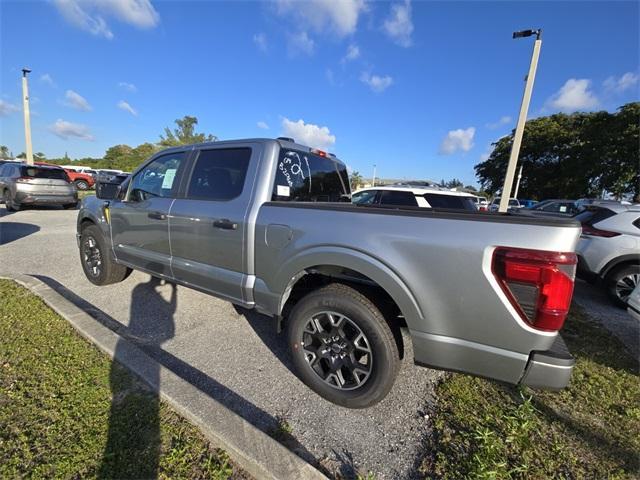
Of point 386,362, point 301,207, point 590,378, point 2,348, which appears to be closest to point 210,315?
point 2,348

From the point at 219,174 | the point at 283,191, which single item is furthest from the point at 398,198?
the point at 219,174

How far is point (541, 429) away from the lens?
212 centimetres

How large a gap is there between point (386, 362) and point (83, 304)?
373cm

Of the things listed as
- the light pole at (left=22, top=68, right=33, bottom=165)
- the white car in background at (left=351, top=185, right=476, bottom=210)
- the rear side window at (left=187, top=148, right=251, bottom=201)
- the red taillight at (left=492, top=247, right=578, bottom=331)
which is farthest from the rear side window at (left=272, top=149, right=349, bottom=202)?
the light pole at (left=22, top=68, right=33, bottom=165)

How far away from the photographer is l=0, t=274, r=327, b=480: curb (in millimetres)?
1608

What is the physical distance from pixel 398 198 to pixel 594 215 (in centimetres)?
347

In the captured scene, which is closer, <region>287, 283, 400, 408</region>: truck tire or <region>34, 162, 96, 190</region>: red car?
<region>287, 283, 400, 408</region>: truck tire

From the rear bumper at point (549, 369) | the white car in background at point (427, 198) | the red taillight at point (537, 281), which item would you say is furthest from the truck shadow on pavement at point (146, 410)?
the white car in background at point (427, 198)

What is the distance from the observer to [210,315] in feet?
12.0

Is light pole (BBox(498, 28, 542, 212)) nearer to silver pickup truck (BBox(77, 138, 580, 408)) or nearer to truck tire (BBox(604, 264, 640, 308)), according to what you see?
truck tire (BBox(604, 264, 640, 308))

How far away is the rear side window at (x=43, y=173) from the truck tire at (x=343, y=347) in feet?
40.0

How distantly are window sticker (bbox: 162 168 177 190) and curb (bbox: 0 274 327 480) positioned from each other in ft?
5.10

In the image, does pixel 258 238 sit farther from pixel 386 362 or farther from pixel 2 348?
pixel 2 348

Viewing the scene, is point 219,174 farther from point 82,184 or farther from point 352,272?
point 82,184
